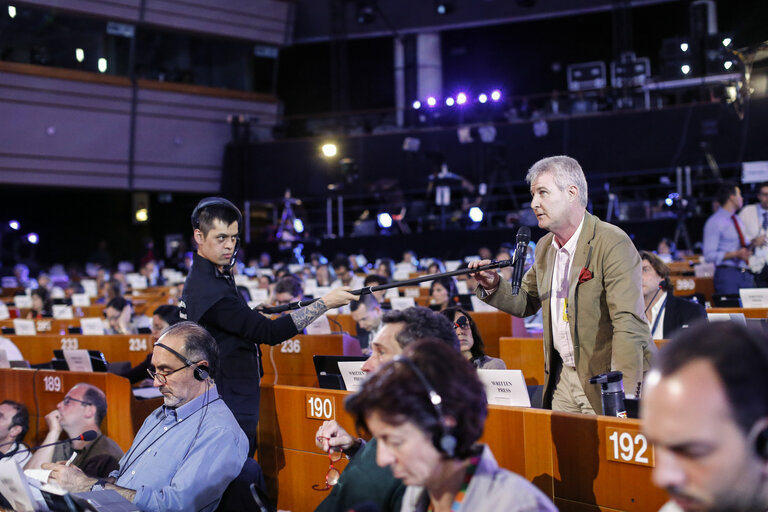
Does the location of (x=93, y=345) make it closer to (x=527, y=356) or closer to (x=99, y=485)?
(x=527, y=356)

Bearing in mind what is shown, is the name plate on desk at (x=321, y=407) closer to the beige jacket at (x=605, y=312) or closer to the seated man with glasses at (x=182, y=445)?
the seated man with glasses at (x=182, y=445)

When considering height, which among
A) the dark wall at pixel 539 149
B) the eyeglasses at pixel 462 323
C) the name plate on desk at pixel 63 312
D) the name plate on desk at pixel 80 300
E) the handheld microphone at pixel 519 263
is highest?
the dark wall at pixel 539 149

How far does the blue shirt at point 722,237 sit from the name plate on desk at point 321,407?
4936 millimetres

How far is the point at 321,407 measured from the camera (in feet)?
12.5

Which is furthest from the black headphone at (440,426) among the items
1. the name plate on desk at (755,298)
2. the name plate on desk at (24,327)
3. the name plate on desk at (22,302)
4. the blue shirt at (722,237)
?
the name plate on desk at (22,302)

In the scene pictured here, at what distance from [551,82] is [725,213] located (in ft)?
50.8

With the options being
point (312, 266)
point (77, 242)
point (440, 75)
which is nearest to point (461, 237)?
point (312, 266)

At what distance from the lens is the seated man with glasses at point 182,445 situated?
2928 millimetres

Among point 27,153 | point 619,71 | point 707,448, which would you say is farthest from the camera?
point 27,153

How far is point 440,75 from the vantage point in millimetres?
22500

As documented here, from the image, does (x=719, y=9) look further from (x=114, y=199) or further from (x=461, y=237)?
(x=114, y=199)

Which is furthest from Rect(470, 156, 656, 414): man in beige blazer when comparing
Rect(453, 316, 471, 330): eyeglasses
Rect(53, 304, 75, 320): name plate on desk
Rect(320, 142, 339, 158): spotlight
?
Rect(320, 142, 339, 158): spotlight

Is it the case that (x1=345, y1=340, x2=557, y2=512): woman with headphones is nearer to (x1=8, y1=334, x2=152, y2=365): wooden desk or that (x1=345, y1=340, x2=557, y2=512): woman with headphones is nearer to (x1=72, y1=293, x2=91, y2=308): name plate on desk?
(x1=8, y1=334, x2=152, y2=365): wooden desk

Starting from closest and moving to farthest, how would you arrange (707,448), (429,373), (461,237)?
1. (707,448)
2. (429,373)
3. (461,237)
